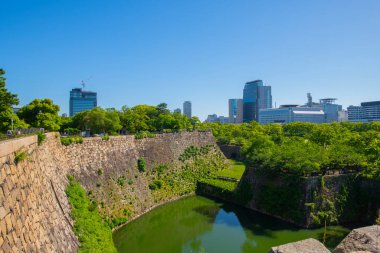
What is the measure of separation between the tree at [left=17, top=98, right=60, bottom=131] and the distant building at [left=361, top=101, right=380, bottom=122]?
157 metres

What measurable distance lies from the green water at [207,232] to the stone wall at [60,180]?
7.72 ft

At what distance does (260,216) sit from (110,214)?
12.7m

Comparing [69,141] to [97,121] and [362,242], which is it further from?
[97,121]

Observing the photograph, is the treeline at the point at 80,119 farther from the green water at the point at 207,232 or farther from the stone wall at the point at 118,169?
the green water at the point at 207,232

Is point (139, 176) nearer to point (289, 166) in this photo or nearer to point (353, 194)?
point (289, 166)

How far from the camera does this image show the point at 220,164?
4244 cm

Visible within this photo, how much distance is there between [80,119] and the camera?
46.0 m

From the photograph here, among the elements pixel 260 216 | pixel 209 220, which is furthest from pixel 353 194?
pixel 209 220

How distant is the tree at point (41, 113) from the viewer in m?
28.4

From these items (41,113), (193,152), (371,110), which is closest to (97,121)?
(41,113)

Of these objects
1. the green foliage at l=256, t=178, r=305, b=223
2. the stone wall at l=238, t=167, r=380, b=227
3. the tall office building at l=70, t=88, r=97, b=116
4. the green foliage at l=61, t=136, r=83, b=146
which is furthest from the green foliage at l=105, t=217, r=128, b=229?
the tall office building at l=70, t=88, r=97, b=116

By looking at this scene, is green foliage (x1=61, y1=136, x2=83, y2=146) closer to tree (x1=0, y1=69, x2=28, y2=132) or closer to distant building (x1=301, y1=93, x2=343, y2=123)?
tree (x1=0, y1=69, x2=28, y2=132)

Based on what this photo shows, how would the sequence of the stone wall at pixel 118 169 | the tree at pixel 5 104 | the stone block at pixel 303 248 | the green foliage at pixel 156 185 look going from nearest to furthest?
the stone block at pixel 303 248
the tree at pixel 5 104
the stone wall at pixel 118 169
the green foliage at pixel 156 185

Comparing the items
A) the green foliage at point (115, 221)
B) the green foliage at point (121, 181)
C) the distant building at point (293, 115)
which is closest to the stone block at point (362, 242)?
the green foliage at point (115, 221)
